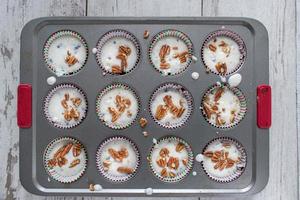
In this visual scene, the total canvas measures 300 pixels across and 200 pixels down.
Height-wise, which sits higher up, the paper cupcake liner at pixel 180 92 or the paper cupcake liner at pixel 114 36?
the paper cupcake liner at pixel 114 36

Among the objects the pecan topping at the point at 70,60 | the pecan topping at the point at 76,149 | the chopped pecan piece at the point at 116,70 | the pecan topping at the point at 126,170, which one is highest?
the pecan topping at the point at 70,60

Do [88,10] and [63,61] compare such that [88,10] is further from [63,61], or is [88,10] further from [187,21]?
[187,21]

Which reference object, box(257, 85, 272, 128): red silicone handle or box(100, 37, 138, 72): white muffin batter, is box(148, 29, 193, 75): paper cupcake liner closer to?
box(100, 37, 138, 72): white muffin batter

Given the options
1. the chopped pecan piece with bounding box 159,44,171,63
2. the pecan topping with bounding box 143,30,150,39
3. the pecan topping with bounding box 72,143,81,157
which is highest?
the pecan topping with bounding box 143,30,150,39

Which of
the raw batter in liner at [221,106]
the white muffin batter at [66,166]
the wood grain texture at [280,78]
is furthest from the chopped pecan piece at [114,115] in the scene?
the wood grain texture at [280,78]

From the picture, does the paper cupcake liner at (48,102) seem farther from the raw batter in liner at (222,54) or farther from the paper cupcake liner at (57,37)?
the raw batter in liner at (222,54)

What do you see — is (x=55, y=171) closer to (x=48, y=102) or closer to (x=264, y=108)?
(x=48, y=102)

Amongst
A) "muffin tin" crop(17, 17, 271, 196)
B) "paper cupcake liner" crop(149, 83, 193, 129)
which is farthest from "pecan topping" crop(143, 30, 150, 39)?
"paper cupcake liner" crop(149, 83, 193, 129)
